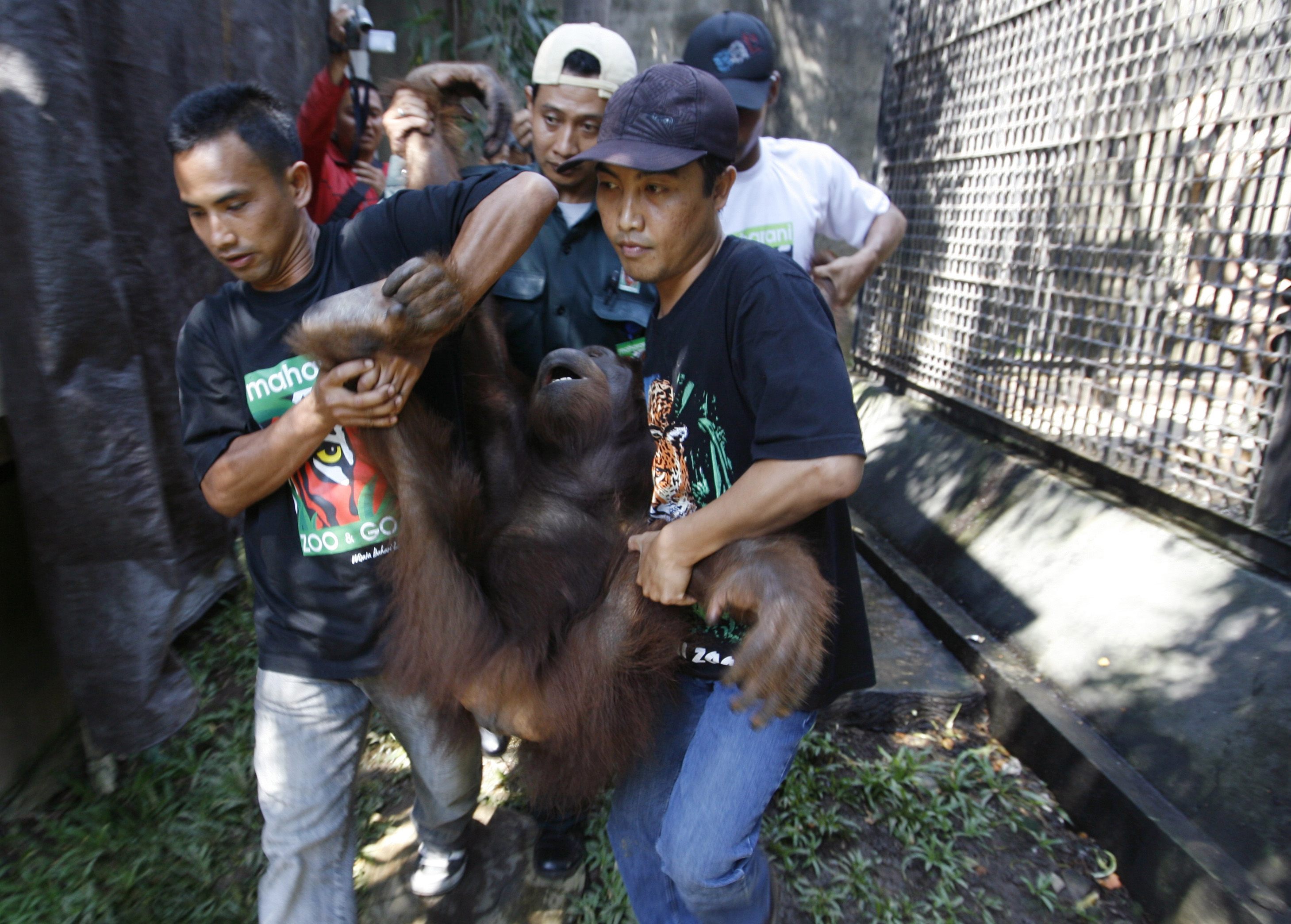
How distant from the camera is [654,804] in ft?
5.98

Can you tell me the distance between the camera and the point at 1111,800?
7.15 feet

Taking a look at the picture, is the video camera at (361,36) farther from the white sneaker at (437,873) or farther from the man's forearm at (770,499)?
the white sneaker at (437,873)

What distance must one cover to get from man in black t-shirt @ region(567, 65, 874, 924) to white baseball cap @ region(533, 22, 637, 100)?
0.68 m

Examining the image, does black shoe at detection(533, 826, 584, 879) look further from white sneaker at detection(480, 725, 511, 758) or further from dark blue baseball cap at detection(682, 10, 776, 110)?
dark blue baseball cap at detection(682, 10, 776, 110)

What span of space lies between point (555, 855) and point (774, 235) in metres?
1.90

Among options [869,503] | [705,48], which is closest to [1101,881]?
[869,503]

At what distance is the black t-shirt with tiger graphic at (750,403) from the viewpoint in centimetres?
135

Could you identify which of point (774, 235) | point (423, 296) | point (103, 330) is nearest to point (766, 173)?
point (774, 235)

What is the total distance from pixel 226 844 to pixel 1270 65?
3.70 m

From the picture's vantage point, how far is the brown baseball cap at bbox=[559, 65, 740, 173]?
146cm

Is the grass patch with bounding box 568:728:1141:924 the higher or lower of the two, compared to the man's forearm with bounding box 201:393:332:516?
lower

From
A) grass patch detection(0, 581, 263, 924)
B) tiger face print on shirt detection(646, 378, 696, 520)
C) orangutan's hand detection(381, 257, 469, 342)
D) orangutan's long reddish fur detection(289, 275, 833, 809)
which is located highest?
orangutan's hand detection(381, 257, 469, 342)

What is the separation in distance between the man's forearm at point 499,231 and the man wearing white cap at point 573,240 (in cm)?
46

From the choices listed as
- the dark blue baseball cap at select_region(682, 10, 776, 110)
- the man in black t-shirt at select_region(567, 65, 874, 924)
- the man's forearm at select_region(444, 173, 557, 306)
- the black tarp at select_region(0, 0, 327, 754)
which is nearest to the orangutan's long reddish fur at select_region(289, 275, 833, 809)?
the man in black t-shirt at select_region(567, 65, 874, 924)
